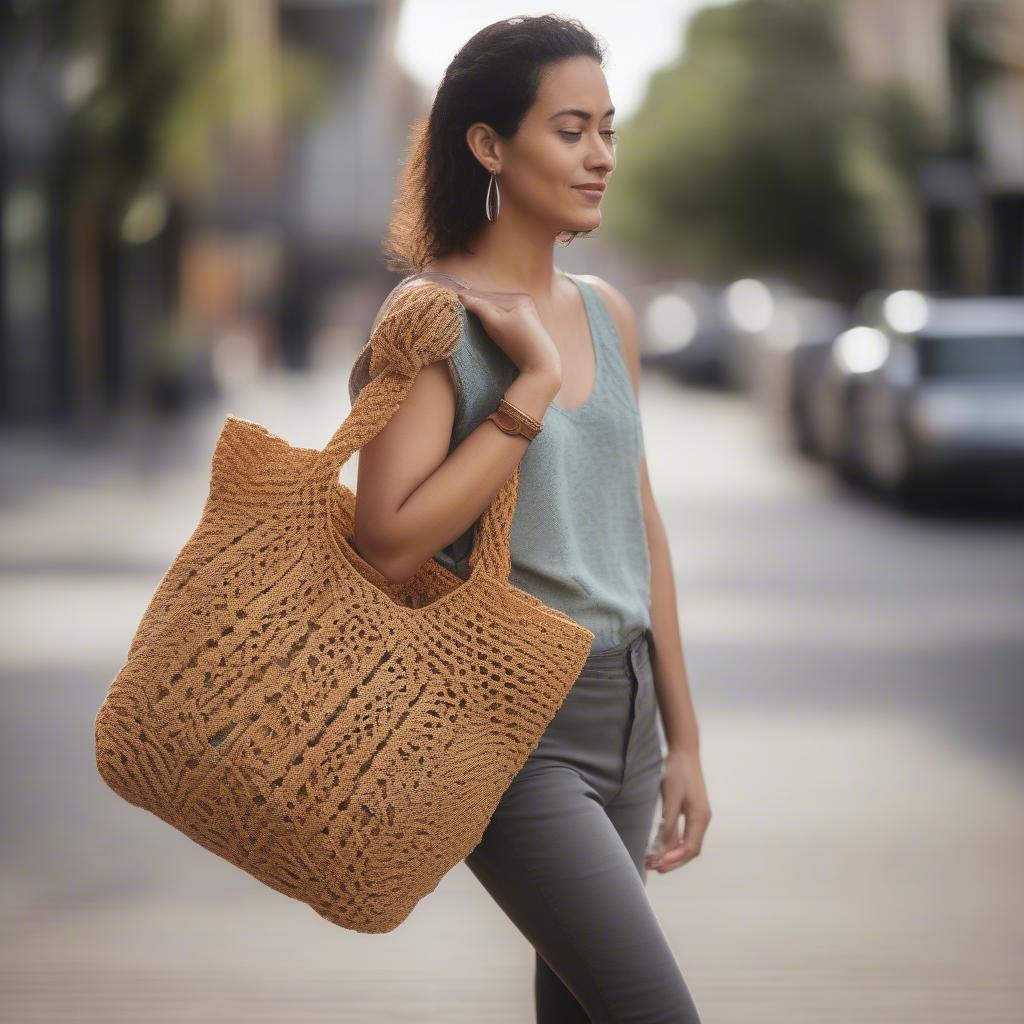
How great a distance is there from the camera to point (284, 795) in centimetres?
213

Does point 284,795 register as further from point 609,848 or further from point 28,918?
point 28,918

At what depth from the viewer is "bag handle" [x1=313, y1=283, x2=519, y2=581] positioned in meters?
2.23

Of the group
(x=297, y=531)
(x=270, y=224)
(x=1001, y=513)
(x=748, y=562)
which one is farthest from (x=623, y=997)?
(x=270, y=224)

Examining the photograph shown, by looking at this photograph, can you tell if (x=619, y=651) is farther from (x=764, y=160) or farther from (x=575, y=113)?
(x=764, y=160)

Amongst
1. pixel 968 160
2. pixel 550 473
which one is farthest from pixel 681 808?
pixel 968 160

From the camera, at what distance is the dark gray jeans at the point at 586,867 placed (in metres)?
2.26

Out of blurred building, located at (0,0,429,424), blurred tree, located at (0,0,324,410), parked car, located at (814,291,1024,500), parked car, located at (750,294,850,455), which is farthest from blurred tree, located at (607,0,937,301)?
parked car, located at (814,291,1024,500)

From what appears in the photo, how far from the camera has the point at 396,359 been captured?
2238mm

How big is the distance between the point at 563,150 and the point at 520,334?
26 centimetres

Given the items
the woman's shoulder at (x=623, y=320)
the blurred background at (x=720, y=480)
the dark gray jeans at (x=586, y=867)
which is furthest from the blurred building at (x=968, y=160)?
the dark gray jeans at (x=586, y=867)

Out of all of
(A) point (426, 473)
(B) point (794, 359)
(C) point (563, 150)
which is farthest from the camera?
(B) point (794, 359)

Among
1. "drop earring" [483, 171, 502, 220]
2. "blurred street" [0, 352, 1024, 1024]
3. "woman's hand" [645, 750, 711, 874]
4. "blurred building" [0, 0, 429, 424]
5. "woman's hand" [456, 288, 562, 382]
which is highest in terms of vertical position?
"drop earring" [483, 171, 502, 220]

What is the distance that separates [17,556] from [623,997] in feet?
33.1

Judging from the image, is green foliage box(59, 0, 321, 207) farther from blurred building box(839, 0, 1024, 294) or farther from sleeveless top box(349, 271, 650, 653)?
sleeveless top box(349, 271, 650, 653)
